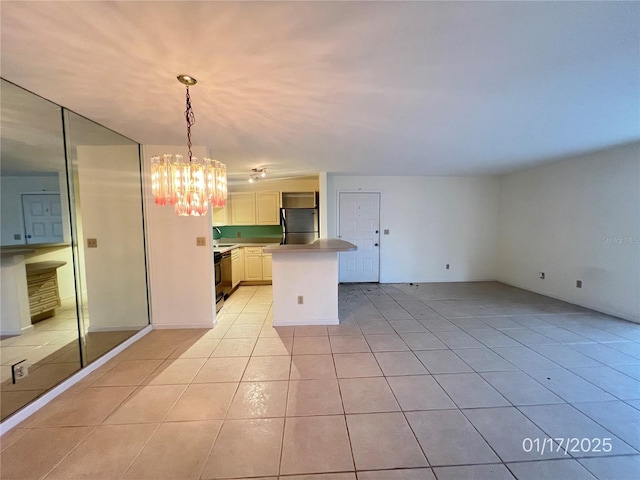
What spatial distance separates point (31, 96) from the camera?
6.19ft

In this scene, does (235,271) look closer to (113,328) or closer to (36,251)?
(113,328)

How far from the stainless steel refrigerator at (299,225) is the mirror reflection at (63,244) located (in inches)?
100

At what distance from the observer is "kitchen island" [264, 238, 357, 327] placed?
3250 millimetres

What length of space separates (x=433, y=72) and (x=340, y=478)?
2433 mm

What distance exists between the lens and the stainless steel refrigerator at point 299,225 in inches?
198

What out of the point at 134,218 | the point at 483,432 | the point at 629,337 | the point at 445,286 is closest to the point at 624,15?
the point at 483,432

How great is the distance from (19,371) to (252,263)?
11.6 feet

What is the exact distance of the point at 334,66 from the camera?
1482mm

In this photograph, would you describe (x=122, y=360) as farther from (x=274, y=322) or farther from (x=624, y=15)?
(x=624, y=15)

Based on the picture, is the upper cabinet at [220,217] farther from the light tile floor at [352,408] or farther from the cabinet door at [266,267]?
the light tile floor at [352,408]

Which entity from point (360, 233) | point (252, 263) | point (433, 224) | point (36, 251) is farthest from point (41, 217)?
point (433, 224)

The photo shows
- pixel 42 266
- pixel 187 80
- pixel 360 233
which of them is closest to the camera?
pixel 187 80

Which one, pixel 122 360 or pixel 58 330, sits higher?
pixel 58 330
